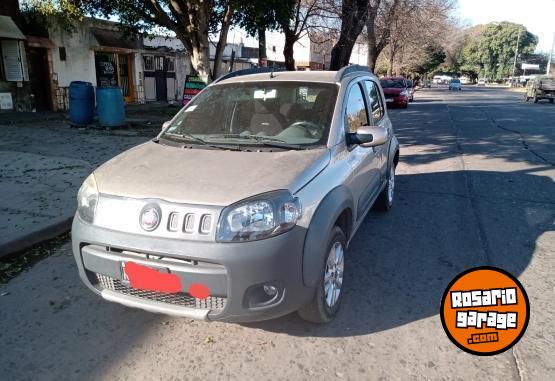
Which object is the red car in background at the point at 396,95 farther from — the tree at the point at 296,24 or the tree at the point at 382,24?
the tree at the point at 296,24

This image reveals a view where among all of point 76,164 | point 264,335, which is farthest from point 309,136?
point 76,164

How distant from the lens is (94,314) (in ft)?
10.5

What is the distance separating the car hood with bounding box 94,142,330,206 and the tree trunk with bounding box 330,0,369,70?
11.2 meters

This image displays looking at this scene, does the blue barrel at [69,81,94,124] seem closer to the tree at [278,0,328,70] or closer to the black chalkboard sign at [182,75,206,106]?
the black chalkboard sign at [182,75,206,106]

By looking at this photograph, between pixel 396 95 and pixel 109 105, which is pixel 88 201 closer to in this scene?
pixel 109 105

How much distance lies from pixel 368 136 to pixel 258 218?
1412 mm

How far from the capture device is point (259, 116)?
12.5 ft

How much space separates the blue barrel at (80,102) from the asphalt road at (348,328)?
8.99 m

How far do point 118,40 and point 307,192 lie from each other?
1936 centimetres

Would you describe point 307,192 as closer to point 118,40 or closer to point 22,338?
point 22,338

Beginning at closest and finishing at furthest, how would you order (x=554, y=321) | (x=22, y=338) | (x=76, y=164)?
→ (x=22, y=338), (x=554, y=321), (x=76, y=164)

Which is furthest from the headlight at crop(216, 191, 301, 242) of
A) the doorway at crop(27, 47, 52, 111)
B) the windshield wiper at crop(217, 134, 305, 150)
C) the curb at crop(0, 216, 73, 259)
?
the doorway at crop(27, 47, 52, 111)

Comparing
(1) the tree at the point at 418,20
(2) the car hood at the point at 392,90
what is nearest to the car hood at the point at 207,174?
(2) the car hood at the point at 392,90

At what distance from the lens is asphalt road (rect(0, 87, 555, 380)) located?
8.63ft
